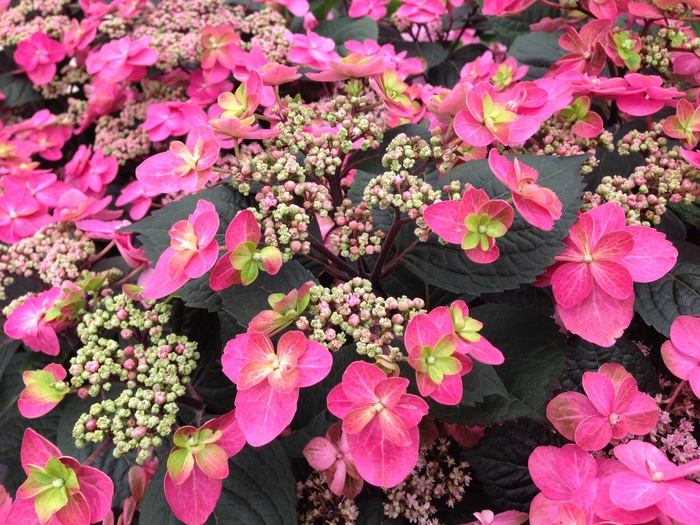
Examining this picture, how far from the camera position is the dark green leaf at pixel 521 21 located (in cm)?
122

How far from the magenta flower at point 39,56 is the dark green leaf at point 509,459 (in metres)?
1.20

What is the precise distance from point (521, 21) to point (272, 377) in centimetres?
111

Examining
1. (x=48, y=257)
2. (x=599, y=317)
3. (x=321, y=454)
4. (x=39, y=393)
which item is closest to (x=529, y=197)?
(x=599, y=317)

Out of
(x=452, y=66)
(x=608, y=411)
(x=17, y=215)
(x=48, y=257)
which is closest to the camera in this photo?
(x=608, y=411)

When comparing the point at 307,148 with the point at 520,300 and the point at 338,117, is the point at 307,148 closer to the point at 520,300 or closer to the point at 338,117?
the point at 338,117

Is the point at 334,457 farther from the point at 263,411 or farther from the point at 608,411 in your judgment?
the point at 608,411

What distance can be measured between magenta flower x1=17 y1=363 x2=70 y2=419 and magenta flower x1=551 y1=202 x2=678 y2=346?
576mm

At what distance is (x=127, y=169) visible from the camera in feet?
4.10

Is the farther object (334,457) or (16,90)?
(16,90)

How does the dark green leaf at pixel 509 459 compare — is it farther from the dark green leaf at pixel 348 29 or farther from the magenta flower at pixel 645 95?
the dark green leaf at pixel 348 29

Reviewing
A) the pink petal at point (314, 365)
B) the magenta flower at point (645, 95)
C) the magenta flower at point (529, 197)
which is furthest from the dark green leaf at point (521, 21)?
the pink petal at point (314, 365)

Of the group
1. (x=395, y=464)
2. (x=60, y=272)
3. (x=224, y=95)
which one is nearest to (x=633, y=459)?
(x=395, y=464)

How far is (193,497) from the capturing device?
0.57 metres

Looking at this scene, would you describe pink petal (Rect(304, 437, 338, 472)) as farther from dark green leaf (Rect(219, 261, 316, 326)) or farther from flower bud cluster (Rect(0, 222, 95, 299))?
flower bud cluster (Rect(0, 222, 95, 299))
